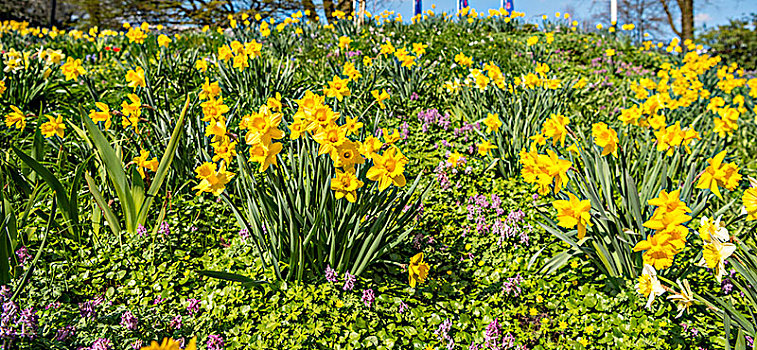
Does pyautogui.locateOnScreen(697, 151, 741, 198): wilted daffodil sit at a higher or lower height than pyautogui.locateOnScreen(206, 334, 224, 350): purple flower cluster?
higher

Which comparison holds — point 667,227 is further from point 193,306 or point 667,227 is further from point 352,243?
point 193,306

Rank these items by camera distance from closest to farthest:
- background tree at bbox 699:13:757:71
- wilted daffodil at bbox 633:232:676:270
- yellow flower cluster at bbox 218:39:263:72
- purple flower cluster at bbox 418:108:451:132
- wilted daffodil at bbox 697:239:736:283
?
wilted daffodil at bbox 697:239:736:283 → wilted daffodil at bbox 633:232:676:270 → yellow flower cluster at bbox 218:39:263:72 → purple flower cluster at bbox 418:108:451:132 → background tree at bbox 699:13:757:71

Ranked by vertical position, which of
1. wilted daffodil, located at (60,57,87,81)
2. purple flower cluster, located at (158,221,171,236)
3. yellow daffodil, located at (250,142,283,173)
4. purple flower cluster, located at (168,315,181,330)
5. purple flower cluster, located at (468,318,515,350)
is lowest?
purple flower cluster, located at (468,318,515,350)

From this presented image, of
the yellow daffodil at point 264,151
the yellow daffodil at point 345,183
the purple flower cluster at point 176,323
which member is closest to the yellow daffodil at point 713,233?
the yellow daffodil at point 345,183

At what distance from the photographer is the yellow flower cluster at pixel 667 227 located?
58.7 inches

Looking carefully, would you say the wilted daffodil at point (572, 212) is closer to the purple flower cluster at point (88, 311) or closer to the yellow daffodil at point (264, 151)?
the yellow daffodil at point (264, 151)

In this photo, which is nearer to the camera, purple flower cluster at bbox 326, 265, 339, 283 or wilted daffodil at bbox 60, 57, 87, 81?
purple flower cluster at bbox 326, 265, 339, 283

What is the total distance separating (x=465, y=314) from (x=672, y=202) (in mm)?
1030

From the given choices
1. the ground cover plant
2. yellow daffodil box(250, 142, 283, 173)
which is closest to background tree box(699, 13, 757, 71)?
the ground cover plant

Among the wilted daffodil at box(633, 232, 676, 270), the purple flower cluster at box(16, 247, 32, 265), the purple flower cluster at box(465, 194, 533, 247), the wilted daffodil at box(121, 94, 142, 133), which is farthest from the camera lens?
the purple flower cluster at box(465, 194, 533, 247)

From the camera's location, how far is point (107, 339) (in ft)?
5.39

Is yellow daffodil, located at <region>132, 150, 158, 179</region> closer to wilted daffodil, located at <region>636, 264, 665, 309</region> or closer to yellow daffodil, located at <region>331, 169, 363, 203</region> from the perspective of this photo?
yellow daffodil, located at <region>331, 169, 363, 203</region>

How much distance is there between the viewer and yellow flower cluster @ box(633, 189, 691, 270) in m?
1.49

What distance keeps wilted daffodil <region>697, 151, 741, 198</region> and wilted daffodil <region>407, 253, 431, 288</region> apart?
1.20 metres
